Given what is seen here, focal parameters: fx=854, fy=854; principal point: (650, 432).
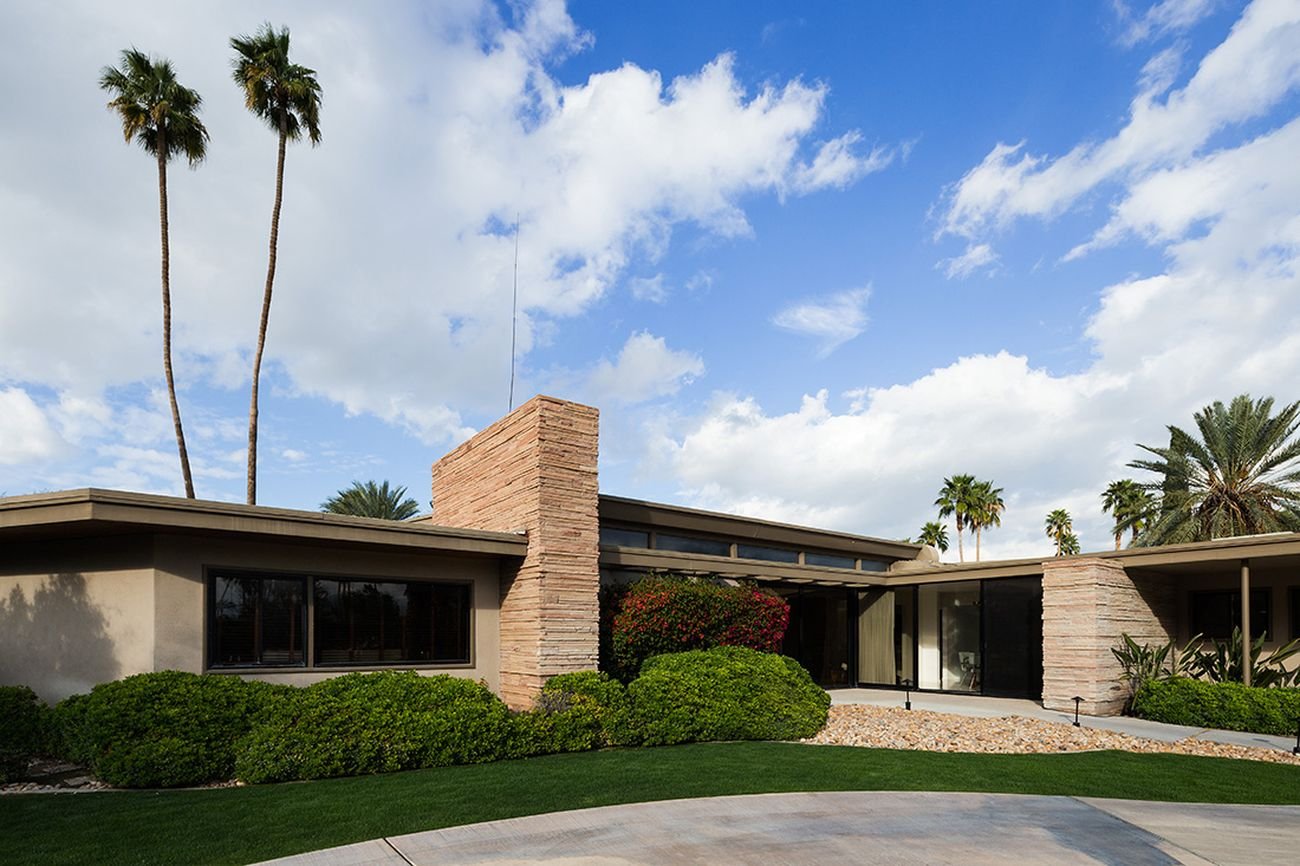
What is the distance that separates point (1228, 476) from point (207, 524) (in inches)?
1069

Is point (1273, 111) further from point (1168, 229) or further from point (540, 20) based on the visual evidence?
point (540, 20)

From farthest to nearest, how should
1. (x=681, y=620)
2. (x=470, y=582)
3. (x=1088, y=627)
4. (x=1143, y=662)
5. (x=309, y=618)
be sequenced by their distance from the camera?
1. (x=1143, y=662)
2. (x=1088, y=627)
3. (x=681, y=620)
4. (x=470, y=582)
5. (x=309, y=618)

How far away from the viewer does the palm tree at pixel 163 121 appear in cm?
2477

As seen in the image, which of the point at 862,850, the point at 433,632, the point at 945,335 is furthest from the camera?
the point at 945,335

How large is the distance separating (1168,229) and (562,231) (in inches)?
497

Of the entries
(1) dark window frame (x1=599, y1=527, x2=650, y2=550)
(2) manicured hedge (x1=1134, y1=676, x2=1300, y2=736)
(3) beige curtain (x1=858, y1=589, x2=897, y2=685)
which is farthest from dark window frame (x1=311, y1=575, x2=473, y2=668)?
(3) beige curtain (x1=858, y1=589, x2=897, y2=685)

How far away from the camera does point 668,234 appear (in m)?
20.1

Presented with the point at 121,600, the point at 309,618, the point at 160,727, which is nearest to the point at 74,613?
the point at 121,600

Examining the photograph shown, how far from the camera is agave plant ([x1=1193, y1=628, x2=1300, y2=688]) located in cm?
1684

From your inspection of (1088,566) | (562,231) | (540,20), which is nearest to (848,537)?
(1088,566)

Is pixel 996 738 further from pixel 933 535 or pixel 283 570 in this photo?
pixel 933 535

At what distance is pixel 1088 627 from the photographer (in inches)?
705

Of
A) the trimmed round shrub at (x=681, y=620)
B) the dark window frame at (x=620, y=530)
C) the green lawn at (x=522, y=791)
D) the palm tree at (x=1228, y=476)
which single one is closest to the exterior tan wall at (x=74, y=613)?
the green lawn at (x=522, y=791)

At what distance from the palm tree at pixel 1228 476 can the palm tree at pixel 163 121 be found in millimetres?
29561
